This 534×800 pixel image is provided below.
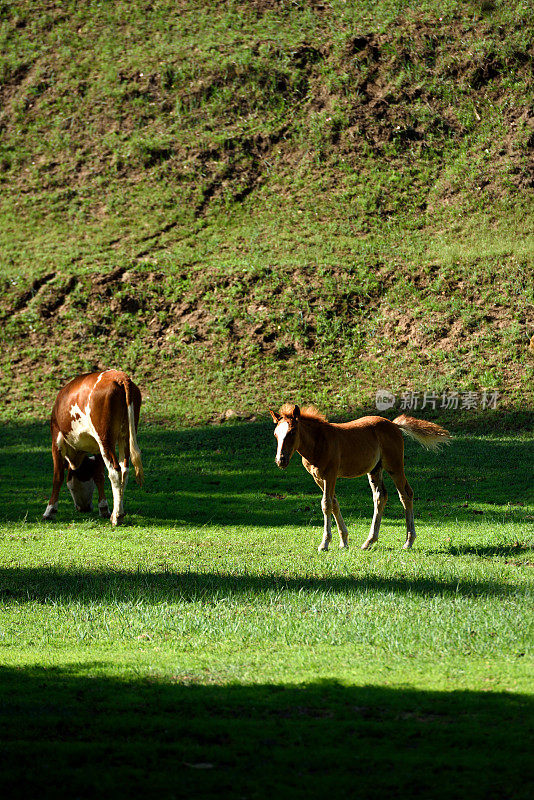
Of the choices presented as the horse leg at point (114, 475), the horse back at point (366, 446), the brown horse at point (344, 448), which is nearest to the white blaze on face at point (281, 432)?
the brown horse at point (344, 448)

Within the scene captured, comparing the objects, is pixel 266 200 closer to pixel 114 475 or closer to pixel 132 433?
pixel 132 433

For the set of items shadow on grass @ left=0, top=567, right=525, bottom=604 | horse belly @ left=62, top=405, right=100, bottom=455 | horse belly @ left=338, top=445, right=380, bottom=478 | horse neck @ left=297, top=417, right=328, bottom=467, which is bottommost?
shadow on grass @ left=0, top=567, right=525, bottom=604

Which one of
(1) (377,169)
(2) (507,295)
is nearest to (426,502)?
(2) (507,295)

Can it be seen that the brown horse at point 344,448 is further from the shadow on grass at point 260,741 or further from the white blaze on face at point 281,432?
the shadow on grass at point 260,741

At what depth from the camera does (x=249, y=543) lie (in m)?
13.6

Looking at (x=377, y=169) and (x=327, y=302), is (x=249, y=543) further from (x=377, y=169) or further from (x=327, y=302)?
(x=377, y=169)

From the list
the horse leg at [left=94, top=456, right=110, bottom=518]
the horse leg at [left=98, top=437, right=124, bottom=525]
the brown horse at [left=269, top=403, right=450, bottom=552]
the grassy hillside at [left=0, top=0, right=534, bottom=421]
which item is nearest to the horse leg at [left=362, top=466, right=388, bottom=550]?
the brown horse at [left=269, top=403, right=450, bottom=552]

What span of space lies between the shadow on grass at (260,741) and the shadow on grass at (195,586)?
3137 mm

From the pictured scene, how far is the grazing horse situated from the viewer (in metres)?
15.7

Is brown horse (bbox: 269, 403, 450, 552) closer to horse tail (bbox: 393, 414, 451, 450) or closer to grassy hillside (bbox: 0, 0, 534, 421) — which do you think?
horse tail (bbox: 393, 414, 451, 450)

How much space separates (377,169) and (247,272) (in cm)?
931

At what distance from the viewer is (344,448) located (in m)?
12.2

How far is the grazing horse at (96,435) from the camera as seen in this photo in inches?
619

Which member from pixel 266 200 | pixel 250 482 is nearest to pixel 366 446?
pixel 250 482
